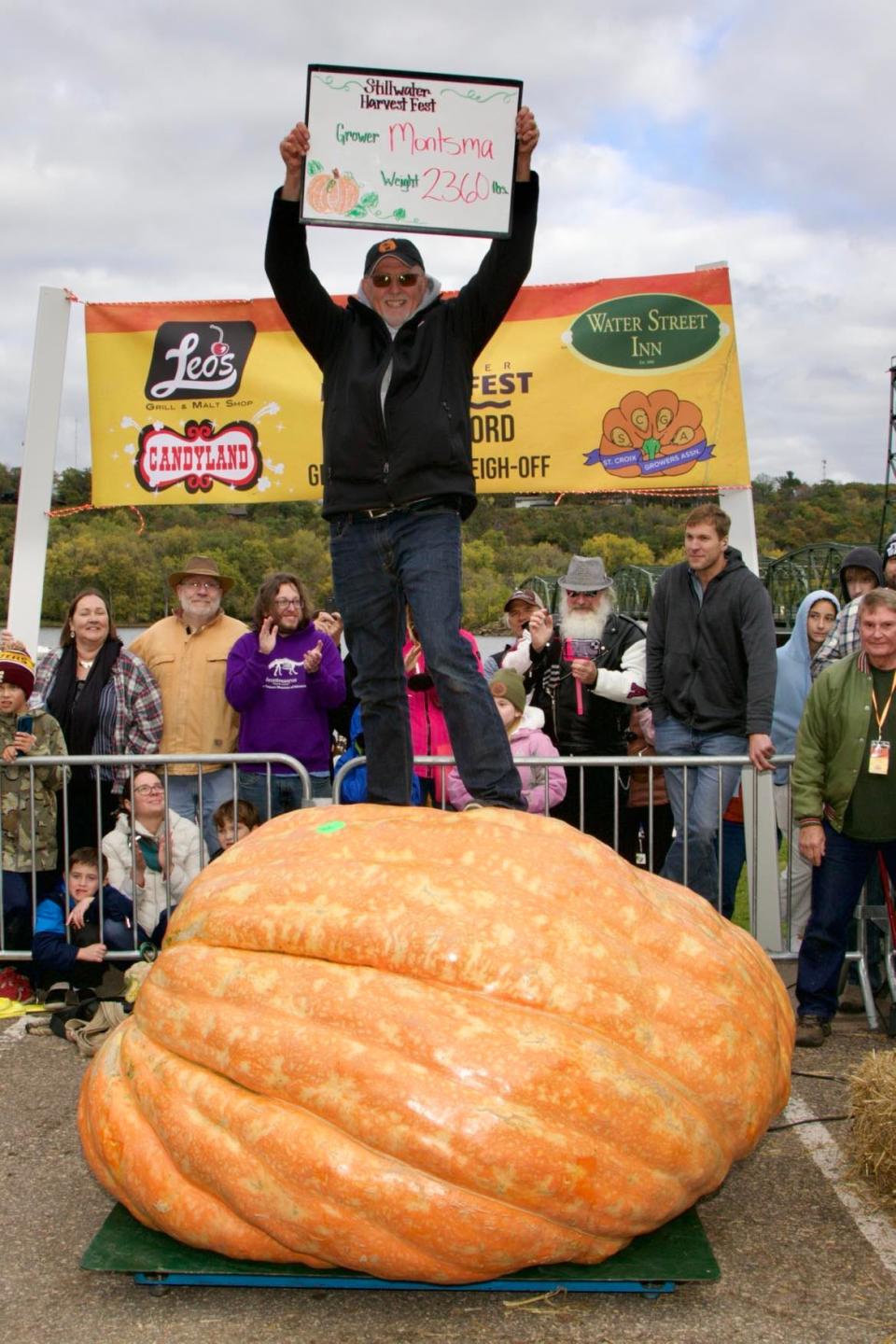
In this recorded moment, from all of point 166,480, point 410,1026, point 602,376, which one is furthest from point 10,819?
point 602,376

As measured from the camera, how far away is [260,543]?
372 inches

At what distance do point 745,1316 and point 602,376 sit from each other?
5.31m

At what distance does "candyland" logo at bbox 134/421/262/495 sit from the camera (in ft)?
23.5

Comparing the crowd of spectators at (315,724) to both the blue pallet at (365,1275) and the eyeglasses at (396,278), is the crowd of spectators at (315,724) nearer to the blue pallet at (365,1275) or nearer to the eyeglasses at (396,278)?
the eyeglasses at (396,278)

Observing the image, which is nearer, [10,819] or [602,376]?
[10,819]

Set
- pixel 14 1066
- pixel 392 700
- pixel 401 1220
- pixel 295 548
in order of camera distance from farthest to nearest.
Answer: pixel 295 548, pixel 14 1066, pixel 392 700, pixel 401 1220

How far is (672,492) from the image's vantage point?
23.3ft

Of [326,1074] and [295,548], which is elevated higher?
[295,548]

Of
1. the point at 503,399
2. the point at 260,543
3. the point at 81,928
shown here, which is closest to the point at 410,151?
the point at 503,399

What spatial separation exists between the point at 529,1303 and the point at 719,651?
3.46 meters

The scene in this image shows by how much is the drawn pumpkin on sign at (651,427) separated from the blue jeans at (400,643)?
331 centimetres

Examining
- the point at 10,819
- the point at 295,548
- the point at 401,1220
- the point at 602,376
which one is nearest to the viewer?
the point at 401,1220

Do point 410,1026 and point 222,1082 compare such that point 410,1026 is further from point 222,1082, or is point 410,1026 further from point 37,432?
point 37,432

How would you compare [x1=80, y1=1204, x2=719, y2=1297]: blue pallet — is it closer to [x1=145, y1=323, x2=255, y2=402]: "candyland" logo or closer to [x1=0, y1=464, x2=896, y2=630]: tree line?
[x1=0, y1=464, x2=896, y2=630]: tree line
